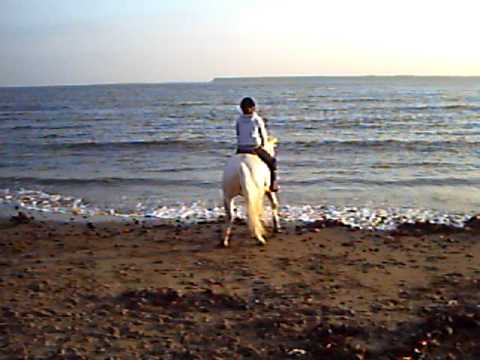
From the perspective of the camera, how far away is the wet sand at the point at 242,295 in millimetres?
5480

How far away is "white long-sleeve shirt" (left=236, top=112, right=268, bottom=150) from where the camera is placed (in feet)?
30.9

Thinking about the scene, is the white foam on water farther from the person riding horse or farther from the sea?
the person riding horse

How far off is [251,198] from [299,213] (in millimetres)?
3487

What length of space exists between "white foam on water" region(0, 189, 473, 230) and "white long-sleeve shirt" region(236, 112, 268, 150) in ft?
8.43

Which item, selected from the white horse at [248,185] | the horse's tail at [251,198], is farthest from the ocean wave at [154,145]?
the horse's tail at [251,198]

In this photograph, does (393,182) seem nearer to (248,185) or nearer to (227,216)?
(227,216)

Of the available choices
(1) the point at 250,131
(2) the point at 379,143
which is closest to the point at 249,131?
(1) the point at 250,131

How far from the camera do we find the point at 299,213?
12.1m

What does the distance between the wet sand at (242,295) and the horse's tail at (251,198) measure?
394mm

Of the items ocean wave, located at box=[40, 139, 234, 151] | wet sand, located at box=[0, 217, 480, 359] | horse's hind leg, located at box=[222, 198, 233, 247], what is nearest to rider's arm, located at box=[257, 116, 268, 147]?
horse's hind leg, located at box=[222, 198, 233, 247]

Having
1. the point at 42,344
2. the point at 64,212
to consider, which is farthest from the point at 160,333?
the point at 64,212

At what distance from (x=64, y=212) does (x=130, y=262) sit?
467cm

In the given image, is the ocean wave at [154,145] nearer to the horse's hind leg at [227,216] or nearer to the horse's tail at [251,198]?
the horse's hind leg at [227,216]

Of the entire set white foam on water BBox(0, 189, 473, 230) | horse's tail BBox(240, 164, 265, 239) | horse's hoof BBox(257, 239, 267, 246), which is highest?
horse's tail BBox(240, 164, 265, 239)
